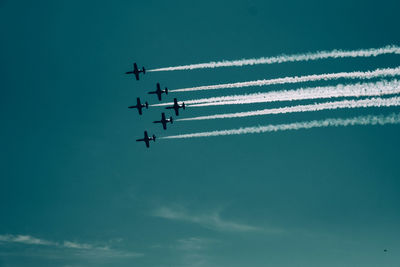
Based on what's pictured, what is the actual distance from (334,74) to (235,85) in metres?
14.3

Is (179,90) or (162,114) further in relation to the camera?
(162,114)

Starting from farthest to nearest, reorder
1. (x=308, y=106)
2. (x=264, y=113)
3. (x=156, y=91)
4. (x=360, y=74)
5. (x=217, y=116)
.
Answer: (x=156, y=91) → (x=217, y=116) → (x=264, y=113) → (x=308, y=106) → (x=360, y=74)

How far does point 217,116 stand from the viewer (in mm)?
54906

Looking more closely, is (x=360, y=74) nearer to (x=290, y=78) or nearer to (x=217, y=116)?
(x=290, y=78)

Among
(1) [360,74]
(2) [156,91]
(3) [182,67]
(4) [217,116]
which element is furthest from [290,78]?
(2) [156,91]


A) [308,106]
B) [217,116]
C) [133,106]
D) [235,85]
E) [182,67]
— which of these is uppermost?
[133,106]

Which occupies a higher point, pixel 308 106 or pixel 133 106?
pixel 133 106

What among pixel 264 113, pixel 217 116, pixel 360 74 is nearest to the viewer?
pixel 360 74

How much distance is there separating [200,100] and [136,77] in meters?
22.0

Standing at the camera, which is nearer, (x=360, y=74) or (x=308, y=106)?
(x=360, y=74)

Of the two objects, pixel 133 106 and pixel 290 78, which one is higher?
pixel 133 106

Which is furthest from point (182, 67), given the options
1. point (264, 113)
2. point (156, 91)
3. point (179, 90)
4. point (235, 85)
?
point (156, 91)

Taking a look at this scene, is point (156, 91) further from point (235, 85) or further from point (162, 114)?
point (235, 85)

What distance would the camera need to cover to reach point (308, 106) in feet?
155
